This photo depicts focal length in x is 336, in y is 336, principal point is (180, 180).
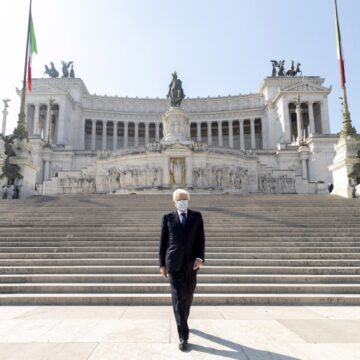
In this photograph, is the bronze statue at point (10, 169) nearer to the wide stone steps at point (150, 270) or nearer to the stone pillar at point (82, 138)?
the wide stone steps at point (150, 270)

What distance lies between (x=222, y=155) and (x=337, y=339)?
1194 inches

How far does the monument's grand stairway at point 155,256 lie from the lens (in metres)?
7.72

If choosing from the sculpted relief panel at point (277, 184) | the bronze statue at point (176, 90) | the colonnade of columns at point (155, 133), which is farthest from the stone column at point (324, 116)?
the bronze statue at point (176, 90)

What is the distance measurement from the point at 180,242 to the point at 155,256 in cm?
538

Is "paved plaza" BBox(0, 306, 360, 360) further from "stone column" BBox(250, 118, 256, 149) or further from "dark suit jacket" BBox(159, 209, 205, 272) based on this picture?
"stone column" BBox(250, 118, 256, 149)

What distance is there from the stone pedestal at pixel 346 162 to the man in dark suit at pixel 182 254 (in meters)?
17.8

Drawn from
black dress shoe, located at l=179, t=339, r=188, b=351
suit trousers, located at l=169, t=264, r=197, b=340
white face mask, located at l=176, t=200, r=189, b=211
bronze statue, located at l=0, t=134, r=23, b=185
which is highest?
bronze statue, located at l=0, t=134, r=23, b=185

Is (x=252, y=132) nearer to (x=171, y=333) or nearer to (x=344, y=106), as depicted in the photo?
(x=344, y=106)

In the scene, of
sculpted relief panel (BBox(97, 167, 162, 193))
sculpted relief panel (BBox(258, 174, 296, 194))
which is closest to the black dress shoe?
sculpted relief panel (BBox(97, 167, 162, 193))

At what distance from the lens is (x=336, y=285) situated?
317 inches

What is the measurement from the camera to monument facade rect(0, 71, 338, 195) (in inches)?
1321

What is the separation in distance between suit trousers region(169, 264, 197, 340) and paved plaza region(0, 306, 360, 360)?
33 cm

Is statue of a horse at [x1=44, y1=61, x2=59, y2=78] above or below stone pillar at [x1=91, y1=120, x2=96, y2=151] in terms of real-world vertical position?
above

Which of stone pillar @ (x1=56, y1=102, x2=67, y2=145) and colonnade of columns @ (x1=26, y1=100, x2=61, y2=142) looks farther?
colonnade of columns @ (x1=26, y1=100, x2=61, y2=142)
